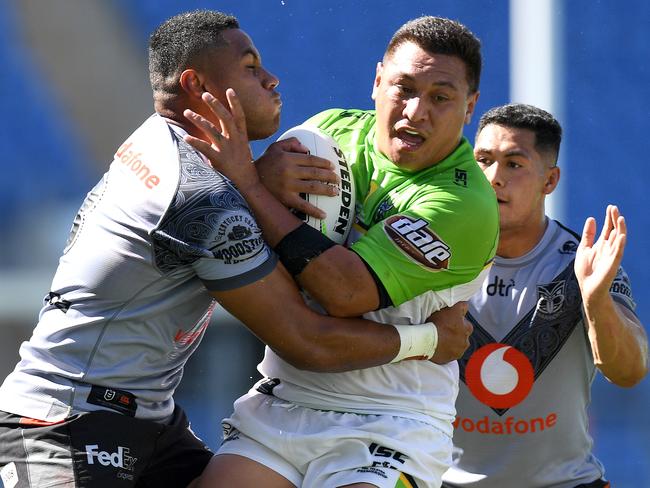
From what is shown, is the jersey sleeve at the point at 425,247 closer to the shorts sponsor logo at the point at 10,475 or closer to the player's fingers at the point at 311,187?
the player's fingers at the point at 311,187

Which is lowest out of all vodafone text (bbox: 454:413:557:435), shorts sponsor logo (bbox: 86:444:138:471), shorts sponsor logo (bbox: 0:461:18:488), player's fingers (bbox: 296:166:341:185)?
shorts sponsor logo (bbox: 0:461:18:488)

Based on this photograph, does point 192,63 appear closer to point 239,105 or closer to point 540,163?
point 239,105

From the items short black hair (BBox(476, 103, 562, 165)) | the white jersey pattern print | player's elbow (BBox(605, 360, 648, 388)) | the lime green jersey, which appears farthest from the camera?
short black hair (BBox(476, 103, 562, 165))

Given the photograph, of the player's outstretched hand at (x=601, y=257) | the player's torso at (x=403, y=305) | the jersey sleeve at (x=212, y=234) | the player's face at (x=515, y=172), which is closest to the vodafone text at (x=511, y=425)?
the player's outstretched hand at (x=601, y=257)

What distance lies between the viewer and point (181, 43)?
3223 mm

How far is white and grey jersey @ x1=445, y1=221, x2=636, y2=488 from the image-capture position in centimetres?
420

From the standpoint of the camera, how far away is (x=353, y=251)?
122 inches

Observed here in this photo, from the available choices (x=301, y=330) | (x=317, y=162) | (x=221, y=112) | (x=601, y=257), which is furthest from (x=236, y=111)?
(x=601, y=257)

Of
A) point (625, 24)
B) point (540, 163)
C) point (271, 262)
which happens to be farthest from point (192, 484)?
point (625, 24)

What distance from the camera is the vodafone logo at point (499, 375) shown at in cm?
423

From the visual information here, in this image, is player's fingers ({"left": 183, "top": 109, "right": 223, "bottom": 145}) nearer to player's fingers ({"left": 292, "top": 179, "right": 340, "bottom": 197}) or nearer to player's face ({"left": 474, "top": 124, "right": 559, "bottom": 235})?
player's fingers ({"left": 292, "top": 179, "right": 340, "bottom": 197})

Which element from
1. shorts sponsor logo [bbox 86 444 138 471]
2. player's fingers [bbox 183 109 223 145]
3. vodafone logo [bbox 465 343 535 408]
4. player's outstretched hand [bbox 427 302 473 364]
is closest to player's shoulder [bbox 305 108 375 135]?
player's fingers [bbox 183 109 223 145]

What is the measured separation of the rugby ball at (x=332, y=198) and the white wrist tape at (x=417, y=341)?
14.4 inches

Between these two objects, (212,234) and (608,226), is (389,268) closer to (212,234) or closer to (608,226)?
(212,234)
